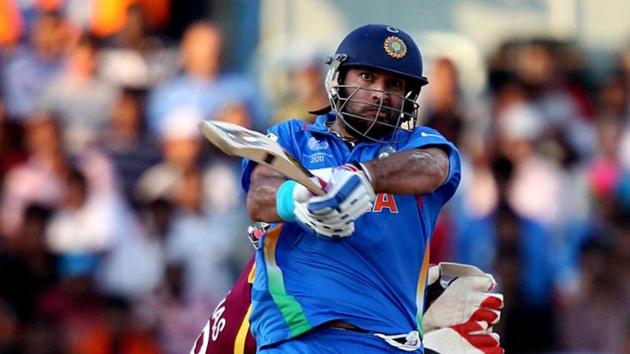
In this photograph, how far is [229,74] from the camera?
12539 mm

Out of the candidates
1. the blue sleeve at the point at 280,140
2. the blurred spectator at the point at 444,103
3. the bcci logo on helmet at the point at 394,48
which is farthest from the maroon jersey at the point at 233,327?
the blurred spectator at the point at 444,103

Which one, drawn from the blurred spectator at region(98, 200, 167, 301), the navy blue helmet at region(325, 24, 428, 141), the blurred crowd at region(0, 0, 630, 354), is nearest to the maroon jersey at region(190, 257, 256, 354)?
the navy blue helmet at region(325, 24, 428, 141)

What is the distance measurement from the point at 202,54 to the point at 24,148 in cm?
161

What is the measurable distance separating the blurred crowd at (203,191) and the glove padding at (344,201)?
5.55 meters

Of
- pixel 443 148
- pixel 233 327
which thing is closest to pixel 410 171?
pixel 443 148

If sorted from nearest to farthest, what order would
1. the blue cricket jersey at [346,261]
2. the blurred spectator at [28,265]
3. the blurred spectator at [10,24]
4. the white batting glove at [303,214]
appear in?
the white batting glove at [303,214], the blue cricket jersey at [346,261], the blurred spectator at [28,265], the blurred spectator at [10,24]

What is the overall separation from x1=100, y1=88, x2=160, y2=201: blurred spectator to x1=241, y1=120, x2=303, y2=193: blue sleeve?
19.4 ft

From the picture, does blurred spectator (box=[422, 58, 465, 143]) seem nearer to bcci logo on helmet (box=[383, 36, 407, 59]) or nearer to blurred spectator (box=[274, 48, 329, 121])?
blurred spectator (box=[274, 48, 329, 121])

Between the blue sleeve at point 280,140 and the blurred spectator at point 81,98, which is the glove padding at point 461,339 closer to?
the blue sleeve at point 280,140

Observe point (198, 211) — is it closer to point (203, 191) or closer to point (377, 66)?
point (203, 191)

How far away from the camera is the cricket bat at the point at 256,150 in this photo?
571cm

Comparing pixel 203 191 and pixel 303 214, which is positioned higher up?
pixel 303 214

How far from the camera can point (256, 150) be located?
580 cm

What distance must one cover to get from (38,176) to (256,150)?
6681mm
